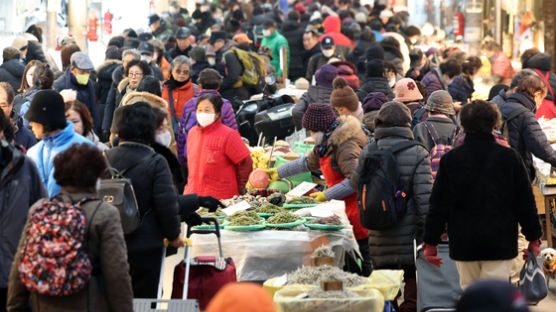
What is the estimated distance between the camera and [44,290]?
4734 mm

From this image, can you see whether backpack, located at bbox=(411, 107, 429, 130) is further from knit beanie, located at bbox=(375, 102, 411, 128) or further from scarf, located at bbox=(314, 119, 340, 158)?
knit beanie, located at bbox=(375, 102, 411, 128)

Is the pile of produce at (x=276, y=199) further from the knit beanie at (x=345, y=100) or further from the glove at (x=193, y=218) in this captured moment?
the glove at (x=193, y=218)

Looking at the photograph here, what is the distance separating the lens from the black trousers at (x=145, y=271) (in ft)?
19.6

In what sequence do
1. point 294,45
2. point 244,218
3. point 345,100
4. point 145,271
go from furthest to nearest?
point 294,45
point 345,100
point 244,218
point 145,271

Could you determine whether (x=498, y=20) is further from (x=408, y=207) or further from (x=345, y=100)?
(x=408, y=207)

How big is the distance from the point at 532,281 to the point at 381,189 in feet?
3.93

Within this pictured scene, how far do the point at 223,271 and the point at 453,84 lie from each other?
695cm

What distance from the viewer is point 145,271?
6027 millimetres

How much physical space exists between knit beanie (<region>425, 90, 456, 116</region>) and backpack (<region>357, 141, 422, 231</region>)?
1.15 m

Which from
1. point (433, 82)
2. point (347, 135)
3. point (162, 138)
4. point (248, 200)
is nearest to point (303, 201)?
point (248, 200)

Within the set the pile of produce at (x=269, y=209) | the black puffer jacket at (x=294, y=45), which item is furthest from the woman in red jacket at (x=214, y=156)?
the black puffer jacket at (x=294, y=45)

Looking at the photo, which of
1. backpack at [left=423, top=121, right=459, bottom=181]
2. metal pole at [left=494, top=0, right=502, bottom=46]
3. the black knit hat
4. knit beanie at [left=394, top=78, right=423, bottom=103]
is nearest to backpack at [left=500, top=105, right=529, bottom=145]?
backpack at [left=423, top=121, right=459, bottom=181]

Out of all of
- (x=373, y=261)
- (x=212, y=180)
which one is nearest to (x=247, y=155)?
(x=212, y=180)

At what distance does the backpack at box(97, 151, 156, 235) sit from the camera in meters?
5.61
